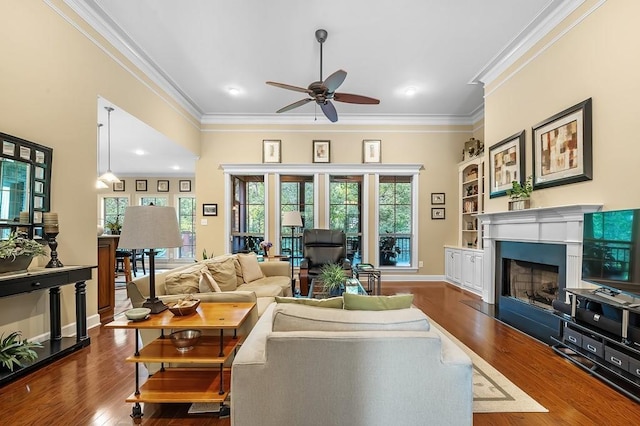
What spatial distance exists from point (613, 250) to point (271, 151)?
5.54m

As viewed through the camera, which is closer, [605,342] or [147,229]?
[147,229]

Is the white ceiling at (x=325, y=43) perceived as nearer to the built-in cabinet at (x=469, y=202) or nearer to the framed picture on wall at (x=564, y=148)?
the framed picture on wall at (x=564, y=148)

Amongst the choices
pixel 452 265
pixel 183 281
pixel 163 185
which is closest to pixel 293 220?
pixel 183 281

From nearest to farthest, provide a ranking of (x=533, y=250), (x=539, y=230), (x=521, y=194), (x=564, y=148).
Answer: (x=564, y=148) → (x=539, y=230) → (x=533, y=250) → (x=521, y=194)

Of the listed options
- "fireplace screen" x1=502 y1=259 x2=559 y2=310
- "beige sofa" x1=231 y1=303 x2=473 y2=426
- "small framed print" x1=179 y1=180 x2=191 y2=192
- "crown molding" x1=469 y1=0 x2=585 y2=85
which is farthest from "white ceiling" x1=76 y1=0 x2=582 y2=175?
"small framed print" x1=179 y1=180 x2=191 y2=192

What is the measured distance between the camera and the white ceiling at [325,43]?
10.6 ft

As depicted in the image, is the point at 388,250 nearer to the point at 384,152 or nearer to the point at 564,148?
the point at 384,152

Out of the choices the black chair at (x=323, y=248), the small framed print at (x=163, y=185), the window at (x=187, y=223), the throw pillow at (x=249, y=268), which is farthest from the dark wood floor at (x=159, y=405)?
the small framed print at (x=163, y=185)

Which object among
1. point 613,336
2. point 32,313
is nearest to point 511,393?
point 613,336

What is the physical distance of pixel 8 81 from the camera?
2518 millimetres

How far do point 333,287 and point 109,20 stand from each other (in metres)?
3.93

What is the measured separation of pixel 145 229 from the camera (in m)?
1.92

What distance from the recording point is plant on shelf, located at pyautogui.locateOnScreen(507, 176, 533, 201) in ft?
12.2

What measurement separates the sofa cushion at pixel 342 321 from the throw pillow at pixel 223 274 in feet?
5.96
